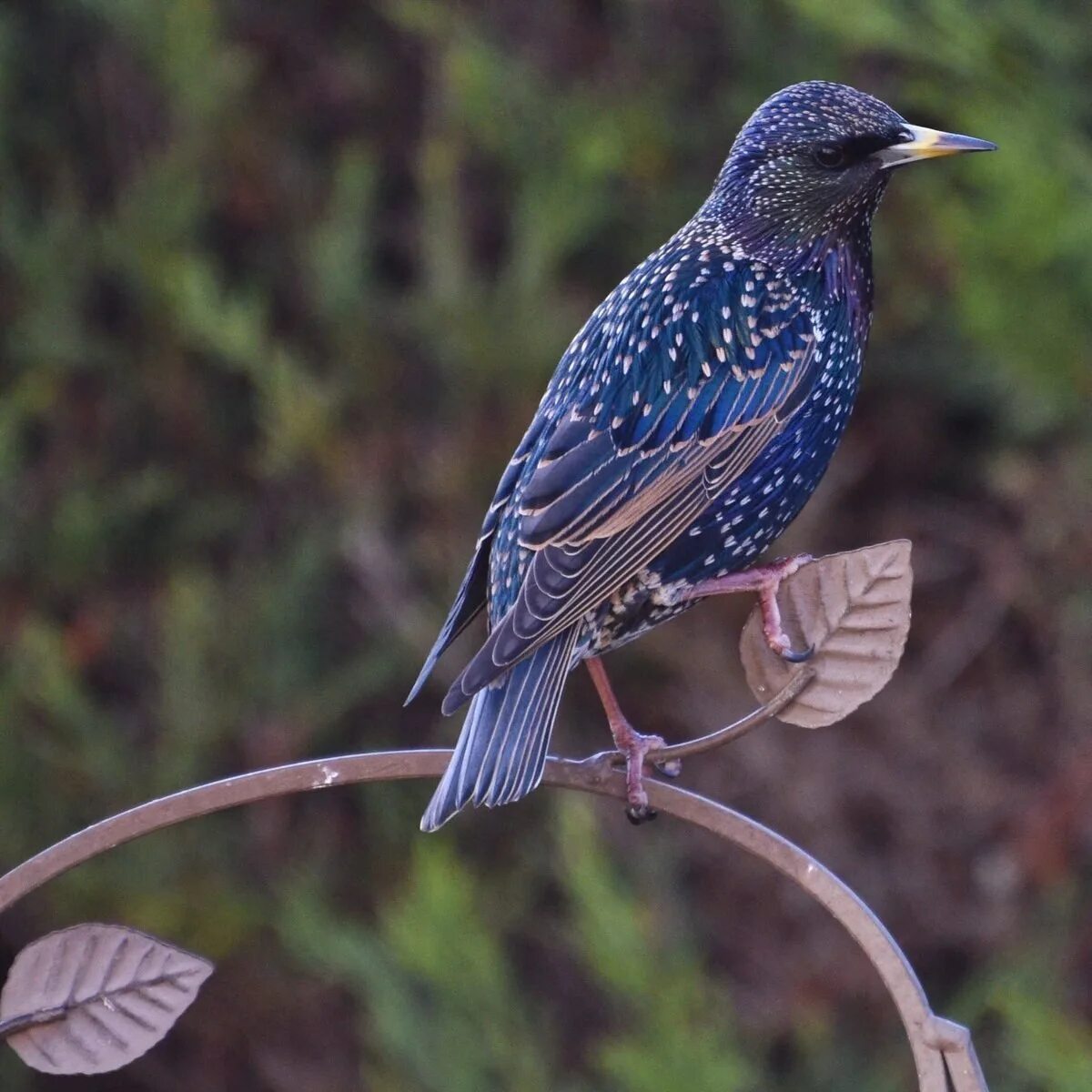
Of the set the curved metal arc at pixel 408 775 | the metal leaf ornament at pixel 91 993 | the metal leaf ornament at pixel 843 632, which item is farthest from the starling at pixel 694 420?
the metal leaf ornament at pixel 91 993

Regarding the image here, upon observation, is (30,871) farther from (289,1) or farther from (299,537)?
→ (289,1)

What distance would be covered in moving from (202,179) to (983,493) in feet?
6.89

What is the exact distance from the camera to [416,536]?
173 inches

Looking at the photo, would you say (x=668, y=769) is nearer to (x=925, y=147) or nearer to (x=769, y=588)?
(x=769, y=588)

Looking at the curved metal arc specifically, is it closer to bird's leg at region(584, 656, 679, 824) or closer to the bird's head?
bird's leg at region(584, 656, 679, 824)

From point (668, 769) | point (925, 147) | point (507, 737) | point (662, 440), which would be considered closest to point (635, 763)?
point (507, 737)

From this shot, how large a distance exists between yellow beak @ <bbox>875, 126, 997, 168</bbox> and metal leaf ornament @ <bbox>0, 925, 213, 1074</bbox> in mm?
1288

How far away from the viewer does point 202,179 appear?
4.43 meters

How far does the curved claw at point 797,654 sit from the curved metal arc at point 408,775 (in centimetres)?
18

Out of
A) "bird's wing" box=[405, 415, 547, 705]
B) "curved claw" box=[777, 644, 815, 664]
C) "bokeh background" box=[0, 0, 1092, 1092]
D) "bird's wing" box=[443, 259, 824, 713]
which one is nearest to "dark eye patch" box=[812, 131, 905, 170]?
"bird's wing" box=[443, 259, 824, 713]

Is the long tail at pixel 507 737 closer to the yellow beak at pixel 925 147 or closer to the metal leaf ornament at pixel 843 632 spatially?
the metal leaf ornament at pixel 843 632

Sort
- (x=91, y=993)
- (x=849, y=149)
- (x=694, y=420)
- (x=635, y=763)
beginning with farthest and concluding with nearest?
(x=849, y=149) → (x=694, y=420) → (x=635, y=763) → (x=91, y=993)

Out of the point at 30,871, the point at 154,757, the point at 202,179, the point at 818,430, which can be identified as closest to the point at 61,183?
the point at 202,179

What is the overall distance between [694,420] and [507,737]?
1.80ft
